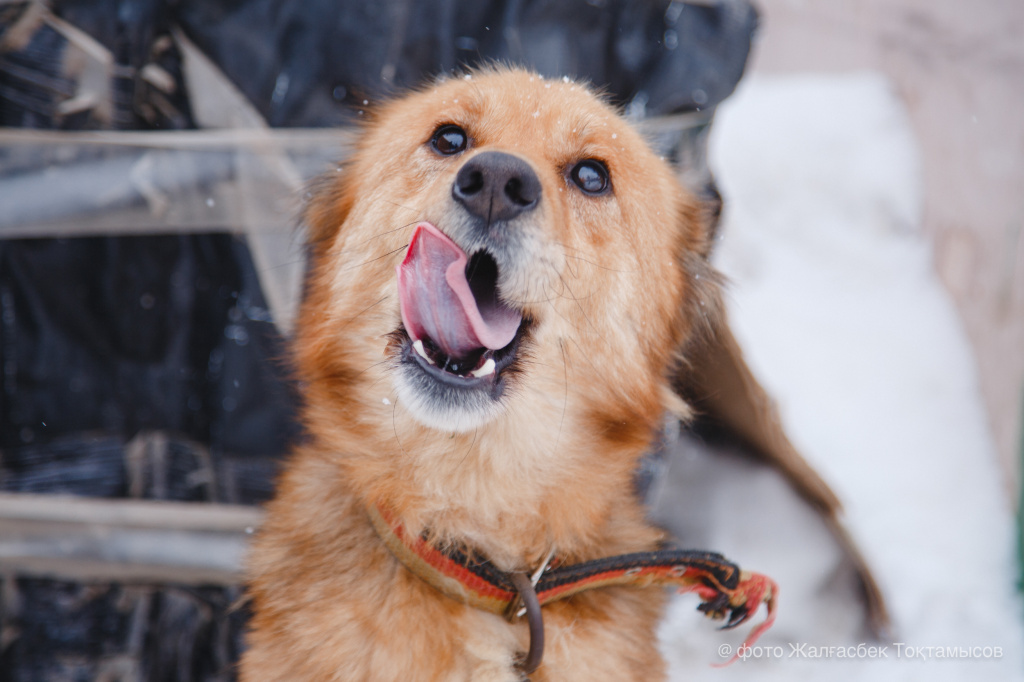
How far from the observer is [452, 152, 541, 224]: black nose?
4.01ft

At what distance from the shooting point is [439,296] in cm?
120

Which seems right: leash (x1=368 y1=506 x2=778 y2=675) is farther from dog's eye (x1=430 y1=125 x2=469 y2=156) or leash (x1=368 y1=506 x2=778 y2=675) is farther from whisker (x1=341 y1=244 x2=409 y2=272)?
dog's eye (x1=430 y1=125 x2=469 y2=156)

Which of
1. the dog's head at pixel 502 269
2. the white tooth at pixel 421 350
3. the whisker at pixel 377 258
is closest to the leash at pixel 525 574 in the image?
the dog's head at pixel 502 269

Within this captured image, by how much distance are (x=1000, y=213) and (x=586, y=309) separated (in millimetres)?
2568

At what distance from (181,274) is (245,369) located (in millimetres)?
404

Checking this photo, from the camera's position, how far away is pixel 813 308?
10.5ft

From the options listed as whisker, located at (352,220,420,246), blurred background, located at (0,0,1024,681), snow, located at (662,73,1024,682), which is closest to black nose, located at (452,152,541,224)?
whisker, located at (352,220,420,246)

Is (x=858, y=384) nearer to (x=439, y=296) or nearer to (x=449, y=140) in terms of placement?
(x=449, y=140)

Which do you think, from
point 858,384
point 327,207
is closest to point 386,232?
point 327,207

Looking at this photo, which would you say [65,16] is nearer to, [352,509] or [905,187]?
[352,509]

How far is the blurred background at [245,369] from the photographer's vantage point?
2.08m

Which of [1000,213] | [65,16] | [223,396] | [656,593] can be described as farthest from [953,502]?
[65,16]

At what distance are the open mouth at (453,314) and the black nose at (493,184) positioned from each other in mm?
78

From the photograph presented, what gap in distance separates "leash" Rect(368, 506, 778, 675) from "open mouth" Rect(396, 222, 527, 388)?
35cm
